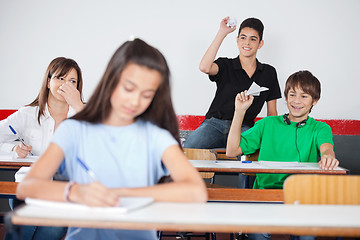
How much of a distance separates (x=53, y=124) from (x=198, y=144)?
117 centimetres

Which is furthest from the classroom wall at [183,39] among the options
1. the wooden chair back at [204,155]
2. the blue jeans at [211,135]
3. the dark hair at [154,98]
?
the dark hair at [154,98]

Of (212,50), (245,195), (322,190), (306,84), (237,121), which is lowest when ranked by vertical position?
(245,195)

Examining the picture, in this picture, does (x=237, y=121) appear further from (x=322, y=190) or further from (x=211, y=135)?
(x=322, y=190)

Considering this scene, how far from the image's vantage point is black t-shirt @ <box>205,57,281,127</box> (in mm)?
3318

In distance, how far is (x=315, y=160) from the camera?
8.53ft

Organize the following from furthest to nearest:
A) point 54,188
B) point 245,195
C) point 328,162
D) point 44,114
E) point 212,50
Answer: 1. point 212,50
2. point 44,114
3. point 328,162
4. point 245,195
5. point 54,188

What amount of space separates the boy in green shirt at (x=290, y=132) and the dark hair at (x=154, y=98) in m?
1.21

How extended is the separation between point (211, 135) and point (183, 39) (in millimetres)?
1130

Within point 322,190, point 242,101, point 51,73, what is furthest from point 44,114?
point 322,190

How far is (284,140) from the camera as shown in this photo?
8.55ft

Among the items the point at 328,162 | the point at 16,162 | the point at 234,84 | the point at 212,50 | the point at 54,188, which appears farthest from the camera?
the point at 234,84

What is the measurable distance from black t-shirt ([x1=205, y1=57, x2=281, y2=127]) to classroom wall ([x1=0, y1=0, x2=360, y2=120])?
520 millimetres

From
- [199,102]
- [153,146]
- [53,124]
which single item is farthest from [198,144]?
[153,146]

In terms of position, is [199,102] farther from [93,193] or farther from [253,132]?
[93,193]
